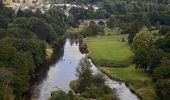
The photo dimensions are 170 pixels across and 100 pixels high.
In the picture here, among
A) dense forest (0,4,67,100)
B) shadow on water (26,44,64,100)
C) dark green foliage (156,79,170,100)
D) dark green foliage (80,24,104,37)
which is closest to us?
dark green foliage (156,79,170,100)

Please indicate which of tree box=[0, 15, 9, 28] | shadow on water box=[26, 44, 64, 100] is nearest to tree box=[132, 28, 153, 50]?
shadow on water box=[26, 44, 64, 100]

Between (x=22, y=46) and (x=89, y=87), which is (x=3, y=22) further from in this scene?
(x=89, y=87)

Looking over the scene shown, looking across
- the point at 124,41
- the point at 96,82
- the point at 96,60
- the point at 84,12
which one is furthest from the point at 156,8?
the point at 96,82

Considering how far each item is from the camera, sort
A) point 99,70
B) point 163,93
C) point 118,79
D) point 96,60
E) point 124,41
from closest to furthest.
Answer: point 163,93 → point 118,79 → point 99,70 → point 96,60 → point 124,41

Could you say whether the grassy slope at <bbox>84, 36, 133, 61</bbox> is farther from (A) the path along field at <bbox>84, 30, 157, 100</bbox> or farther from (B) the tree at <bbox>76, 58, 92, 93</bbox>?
(B) the tree at <bbox>76, 58, 92, 93</bbox>

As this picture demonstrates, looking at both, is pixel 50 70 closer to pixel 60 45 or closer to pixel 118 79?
pixel 118 79

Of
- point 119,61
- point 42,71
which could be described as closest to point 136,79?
point 119,61
